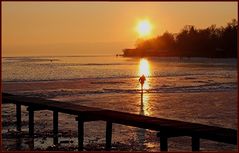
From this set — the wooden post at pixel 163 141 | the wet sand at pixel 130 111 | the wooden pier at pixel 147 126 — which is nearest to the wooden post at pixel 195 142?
the wooden pier at pixel 147 126

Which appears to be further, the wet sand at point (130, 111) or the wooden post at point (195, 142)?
the wet sand at point (130, 111)

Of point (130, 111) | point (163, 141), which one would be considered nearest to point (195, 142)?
point (163, 141)

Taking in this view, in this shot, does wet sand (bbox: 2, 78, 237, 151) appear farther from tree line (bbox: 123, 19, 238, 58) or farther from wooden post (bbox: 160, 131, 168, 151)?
tree line (bbox: 123, 19, 238, 58)

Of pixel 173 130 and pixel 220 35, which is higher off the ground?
pixel 220 35

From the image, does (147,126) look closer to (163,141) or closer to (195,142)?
(163,141)

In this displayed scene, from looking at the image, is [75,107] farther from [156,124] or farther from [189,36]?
[189,36]

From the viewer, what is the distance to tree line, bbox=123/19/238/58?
5103 inches

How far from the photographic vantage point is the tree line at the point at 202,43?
12962 cm

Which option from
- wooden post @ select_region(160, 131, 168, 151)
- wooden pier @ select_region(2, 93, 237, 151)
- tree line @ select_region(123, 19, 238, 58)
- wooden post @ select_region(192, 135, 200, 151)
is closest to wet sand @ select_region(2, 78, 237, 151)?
wooden pier @ select_region(2, 93, 237, 151)

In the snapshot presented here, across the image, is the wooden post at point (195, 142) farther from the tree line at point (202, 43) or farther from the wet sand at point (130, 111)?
the tree line at point (202, 43)

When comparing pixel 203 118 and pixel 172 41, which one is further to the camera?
pixel 172 41

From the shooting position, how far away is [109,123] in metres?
14.8

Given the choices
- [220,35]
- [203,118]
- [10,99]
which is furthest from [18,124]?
[220,35]

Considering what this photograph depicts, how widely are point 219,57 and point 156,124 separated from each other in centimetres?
11910
